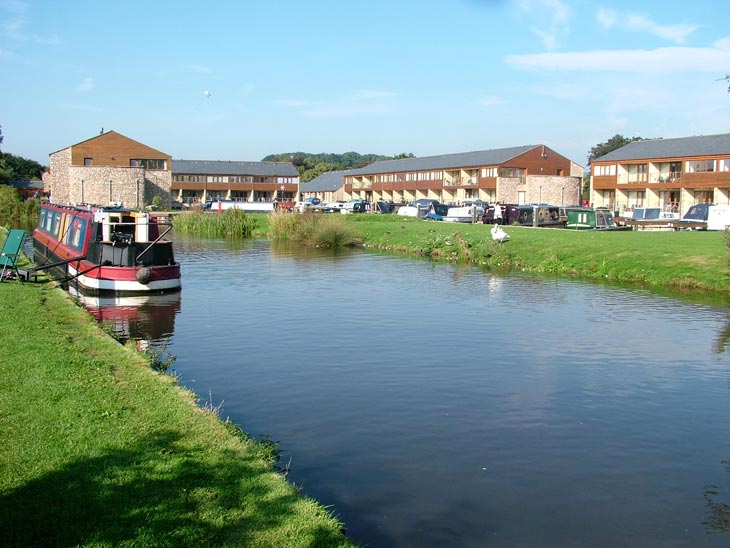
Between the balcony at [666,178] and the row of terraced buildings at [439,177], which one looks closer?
the row of terraced buildings at [439,177]

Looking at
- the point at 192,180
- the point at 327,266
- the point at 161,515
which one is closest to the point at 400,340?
the point at 161,515

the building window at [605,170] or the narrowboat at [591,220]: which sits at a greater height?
the building window at [605,170]

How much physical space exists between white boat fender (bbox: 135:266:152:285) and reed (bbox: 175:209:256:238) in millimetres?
29057

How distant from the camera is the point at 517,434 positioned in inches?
372

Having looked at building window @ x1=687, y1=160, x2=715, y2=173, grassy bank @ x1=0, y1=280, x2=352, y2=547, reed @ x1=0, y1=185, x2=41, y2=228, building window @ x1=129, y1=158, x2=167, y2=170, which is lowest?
grassy bank @ x1=0, y1=280, x2=352, y2=547

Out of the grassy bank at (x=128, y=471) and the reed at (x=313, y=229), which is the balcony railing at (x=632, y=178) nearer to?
the reed at (x=313, y=229)

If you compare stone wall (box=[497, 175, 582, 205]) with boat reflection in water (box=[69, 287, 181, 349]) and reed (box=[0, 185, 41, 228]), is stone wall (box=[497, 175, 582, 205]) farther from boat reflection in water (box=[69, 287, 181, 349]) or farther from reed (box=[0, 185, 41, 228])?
boat reflection in water (box=[69, 287, 181, 349])

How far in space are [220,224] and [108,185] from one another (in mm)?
38910

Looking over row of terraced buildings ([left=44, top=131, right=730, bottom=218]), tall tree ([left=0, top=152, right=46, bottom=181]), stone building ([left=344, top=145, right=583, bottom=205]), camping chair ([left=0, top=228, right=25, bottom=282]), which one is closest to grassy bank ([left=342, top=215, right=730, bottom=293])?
camping chair ([left=0, top=228, right=25, bottom=282])

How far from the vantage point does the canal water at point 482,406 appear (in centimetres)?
715

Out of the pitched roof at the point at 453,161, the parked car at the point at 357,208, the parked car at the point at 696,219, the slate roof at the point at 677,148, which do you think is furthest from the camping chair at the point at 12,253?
the pitched roof at the point at 453,161

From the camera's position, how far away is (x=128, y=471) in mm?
6426

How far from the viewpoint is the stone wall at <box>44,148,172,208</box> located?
8319cm

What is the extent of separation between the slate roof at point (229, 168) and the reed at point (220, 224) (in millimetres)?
53025
